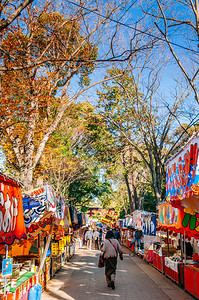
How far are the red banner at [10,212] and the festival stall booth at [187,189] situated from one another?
2.95m

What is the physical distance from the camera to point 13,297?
5.22 m

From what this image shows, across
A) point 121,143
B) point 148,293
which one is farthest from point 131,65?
point 148,293

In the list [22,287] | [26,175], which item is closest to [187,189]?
[22,287]

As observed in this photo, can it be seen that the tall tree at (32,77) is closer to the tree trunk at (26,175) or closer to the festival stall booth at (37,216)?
the tree trunk at (26,175)

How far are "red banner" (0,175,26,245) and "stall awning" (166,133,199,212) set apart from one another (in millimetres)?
2948

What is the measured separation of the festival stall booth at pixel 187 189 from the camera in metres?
4.74

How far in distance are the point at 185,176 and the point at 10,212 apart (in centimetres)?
319

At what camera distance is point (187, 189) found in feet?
16.7

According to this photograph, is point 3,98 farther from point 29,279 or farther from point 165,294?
point 165,294

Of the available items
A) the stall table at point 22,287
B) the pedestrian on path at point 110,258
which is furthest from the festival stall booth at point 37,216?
the pedestrian on path at point 110,258

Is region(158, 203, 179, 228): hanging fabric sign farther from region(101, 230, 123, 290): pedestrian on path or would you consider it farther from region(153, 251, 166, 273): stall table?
region(153, 251, 166, 273): stall table

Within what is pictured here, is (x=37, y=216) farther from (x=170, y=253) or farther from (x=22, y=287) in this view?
(x=170, y=253)

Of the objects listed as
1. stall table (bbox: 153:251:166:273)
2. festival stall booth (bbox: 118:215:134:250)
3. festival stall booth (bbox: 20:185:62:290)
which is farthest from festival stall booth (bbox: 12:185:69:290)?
festival stall booth (bbox: 118:215:134:250)

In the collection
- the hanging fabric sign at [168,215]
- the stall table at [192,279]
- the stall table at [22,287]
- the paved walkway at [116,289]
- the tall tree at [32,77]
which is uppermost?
the tall tree at [32,77]
